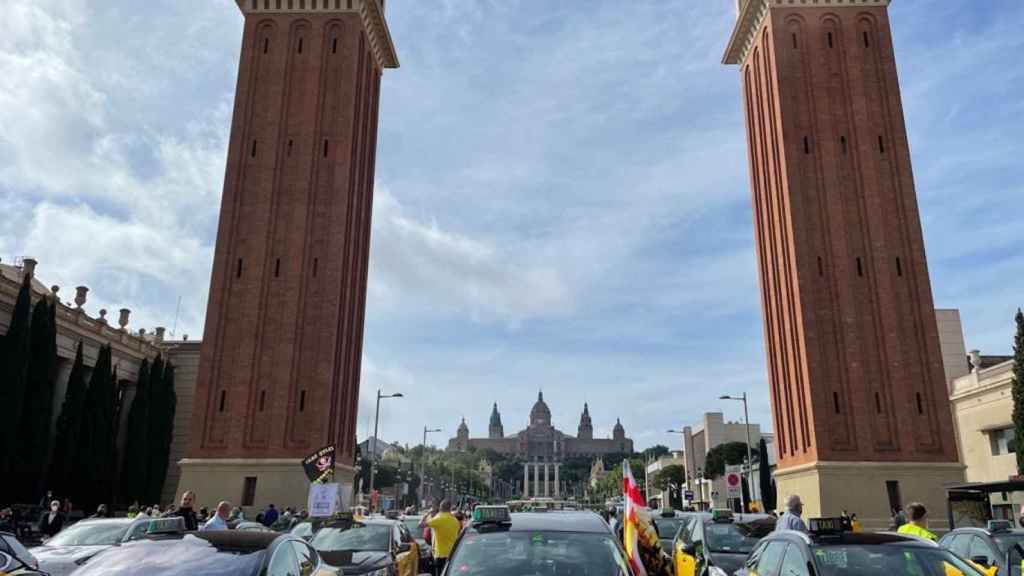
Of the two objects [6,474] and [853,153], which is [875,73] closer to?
[853,153]

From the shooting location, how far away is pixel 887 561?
24.1 ft

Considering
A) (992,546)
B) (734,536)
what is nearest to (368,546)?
(734,536)

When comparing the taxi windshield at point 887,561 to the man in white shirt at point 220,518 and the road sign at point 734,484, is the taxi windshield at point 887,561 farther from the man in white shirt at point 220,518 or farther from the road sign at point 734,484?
the road sign at point 734,484

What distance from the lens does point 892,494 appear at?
33.7m

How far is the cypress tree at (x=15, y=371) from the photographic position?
110ft

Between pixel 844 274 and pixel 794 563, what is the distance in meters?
32.5

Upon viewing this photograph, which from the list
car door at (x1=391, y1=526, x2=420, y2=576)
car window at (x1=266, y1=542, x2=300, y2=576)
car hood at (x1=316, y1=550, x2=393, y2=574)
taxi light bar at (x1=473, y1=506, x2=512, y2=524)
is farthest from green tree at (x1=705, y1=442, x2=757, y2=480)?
car window at (x1=266, y1=542, x2=300, y2=576)

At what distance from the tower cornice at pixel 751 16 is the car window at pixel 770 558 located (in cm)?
3941

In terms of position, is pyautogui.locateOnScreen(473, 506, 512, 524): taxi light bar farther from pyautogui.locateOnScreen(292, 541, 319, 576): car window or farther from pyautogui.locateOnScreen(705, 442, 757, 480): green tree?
pyautogui.locateOnScreen(705, 442, 757, 480): green tree

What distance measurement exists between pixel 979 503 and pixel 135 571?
66.6ft

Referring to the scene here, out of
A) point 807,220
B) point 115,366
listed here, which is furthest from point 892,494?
point 115,366

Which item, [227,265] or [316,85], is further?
[316,85]

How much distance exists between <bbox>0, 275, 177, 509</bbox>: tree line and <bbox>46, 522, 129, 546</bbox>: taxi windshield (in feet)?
78.3

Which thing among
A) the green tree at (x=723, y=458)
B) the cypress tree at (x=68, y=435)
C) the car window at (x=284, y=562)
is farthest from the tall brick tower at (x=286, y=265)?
the green tree at (x=723, y=458)
